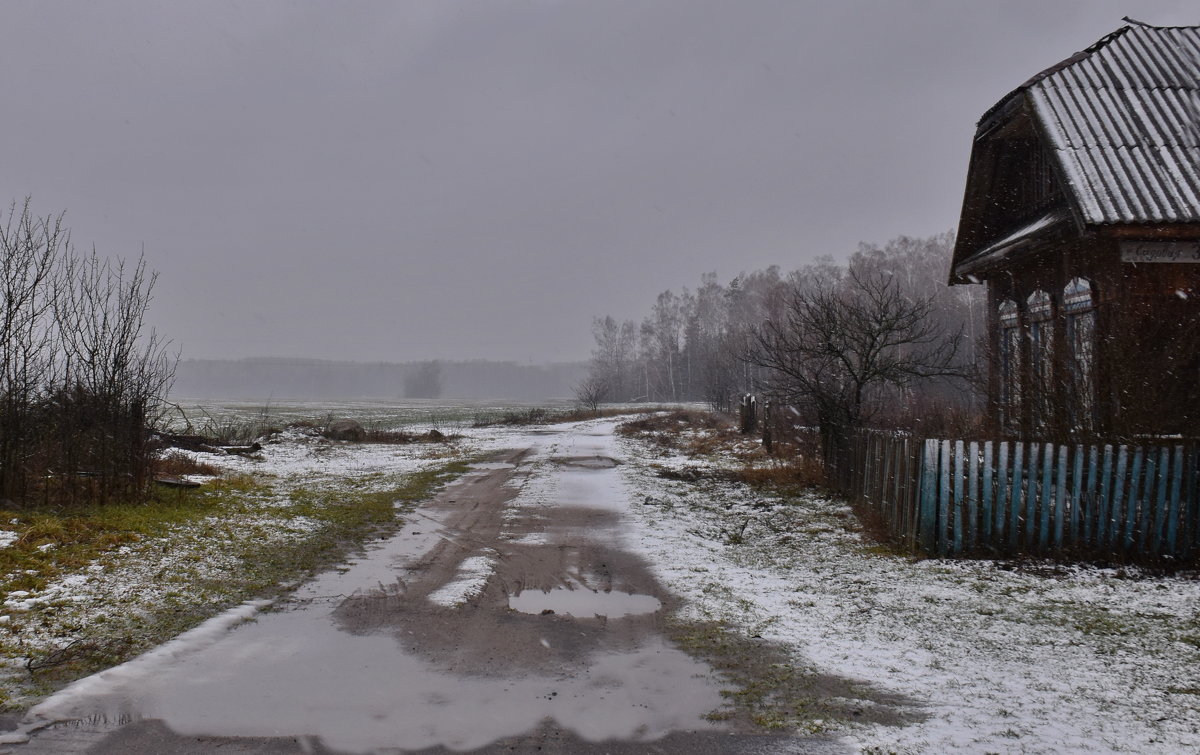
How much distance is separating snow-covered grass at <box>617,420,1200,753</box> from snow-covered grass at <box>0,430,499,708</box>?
4.08 meters

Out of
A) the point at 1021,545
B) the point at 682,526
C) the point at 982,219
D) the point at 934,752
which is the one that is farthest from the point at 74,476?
the point at 982,219

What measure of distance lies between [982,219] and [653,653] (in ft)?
41.3

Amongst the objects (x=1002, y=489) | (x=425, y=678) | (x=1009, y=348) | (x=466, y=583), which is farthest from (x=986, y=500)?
(x=1009, y=348)

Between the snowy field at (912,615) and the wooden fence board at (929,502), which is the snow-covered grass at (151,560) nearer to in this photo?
the snowy field at (912,615)

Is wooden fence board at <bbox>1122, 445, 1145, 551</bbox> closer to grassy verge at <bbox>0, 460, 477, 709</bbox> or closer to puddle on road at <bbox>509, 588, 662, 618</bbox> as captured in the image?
puddle on road at <bbox>509, 588, 662, 618</bbox>

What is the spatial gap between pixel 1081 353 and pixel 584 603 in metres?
7.15

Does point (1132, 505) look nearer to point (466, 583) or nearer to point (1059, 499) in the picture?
point (1059, 499)

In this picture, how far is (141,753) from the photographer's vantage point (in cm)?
373

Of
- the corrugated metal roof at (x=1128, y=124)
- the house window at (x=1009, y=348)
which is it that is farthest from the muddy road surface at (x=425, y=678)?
the corrugated metal roof at (x=1128, y=124)

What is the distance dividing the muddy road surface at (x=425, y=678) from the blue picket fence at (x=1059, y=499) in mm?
3378

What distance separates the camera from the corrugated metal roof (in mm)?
9719

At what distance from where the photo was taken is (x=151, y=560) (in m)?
7.84

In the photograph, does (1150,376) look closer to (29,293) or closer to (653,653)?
(653,653)

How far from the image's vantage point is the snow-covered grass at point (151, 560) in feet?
17.4
